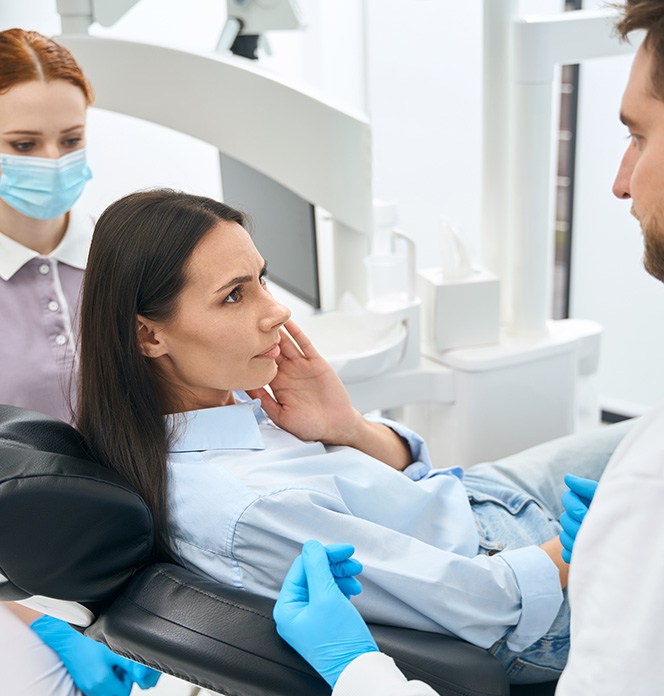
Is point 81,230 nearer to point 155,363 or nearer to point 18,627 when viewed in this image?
point 155,363

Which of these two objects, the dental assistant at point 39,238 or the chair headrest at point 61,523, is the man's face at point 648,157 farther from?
the dental assistant at point 39,238

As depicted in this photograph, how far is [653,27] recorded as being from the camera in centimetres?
87

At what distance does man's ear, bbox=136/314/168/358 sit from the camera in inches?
50.8

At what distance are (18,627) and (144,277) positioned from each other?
664mm

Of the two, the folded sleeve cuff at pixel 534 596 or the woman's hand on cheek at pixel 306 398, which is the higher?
the woman's hand on cheek at pixel 306 398

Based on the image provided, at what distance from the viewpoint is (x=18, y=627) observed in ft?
4.92

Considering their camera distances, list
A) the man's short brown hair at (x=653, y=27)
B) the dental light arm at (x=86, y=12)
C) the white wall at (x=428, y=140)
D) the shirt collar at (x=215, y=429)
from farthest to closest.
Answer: the white wall at (x=428, y=140) → the dental light arm at (x=86, y=12) → the shirt collar at (x=215, y=429) → the man's short brown hair at (x=653, y=27)

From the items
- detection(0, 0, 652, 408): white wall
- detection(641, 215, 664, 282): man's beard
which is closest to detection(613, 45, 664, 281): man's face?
detection(641, 215, 664, 282): man's beard

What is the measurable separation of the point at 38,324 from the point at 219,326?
1.78ft

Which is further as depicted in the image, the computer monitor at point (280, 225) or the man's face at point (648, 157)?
the computer monitor at point (280, 225)

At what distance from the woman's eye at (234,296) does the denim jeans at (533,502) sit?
1.86 ft

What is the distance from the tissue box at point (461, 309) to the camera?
2.27 meters

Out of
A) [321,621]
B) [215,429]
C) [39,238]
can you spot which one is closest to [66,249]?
[39,238]

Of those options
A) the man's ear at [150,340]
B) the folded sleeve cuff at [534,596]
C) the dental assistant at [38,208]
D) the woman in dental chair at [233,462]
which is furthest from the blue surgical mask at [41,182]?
the folded sleeve cuff at [534,596]
